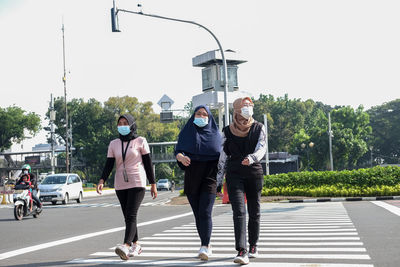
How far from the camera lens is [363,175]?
23.3m

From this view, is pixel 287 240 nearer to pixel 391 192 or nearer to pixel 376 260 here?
pixel 376 260

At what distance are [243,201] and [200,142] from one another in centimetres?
88

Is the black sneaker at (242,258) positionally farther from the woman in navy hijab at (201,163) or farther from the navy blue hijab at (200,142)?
the navy blue hijab at (200,142)

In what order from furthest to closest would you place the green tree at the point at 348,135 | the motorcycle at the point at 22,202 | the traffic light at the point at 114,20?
the green tree at the point at 348,135 < the traffic light at the point at 114,20 < the motorcycle at the point at 22,202

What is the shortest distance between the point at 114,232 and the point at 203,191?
15.6 feet

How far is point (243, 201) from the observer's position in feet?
19.9

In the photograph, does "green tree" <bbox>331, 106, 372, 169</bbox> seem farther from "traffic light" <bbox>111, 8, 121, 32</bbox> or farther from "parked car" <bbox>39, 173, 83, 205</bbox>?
"traffic light" <bbox>111, 8, 121, 32</bbox>

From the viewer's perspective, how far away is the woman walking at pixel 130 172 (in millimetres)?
6523

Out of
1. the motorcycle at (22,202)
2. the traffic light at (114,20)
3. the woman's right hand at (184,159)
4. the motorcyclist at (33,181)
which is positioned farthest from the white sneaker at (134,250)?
the traffic light at (114,20)

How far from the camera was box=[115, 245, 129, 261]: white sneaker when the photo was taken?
6246mm

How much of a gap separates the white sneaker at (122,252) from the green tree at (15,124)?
7208 centimetres

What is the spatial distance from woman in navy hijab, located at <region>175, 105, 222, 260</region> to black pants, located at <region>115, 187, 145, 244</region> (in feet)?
A: 2.23

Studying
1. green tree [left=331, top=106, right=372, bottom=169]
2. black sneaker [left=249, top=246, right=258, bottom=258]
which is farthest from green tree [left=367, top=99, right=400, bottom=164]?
black sneaker [left=249, top=246, right=258, bottom=258]

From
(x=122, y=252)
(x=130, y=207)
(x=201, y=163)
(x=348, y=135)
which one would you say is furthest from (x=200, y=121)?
(x=348, y=135)
